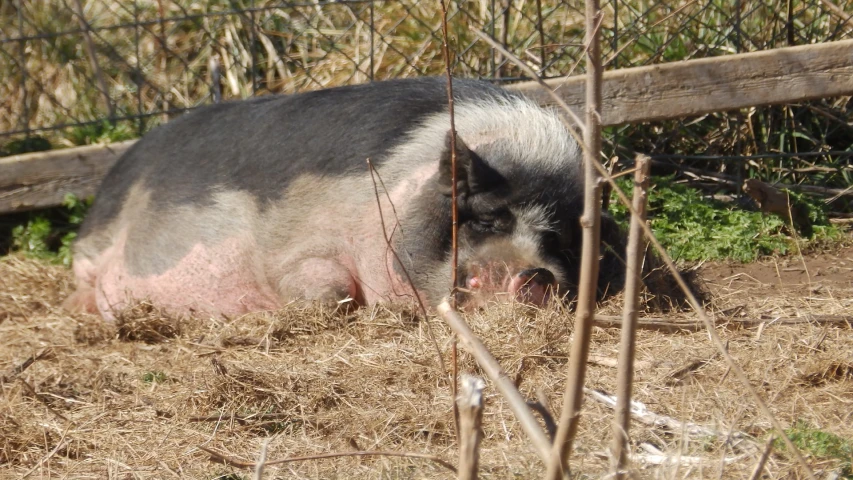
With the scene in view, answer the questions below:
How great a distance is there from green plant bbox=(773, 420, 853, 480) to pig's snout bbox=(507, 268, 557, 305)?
1336 millimetres

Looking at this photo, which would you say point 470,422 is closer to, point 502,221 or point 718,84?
point 502,221

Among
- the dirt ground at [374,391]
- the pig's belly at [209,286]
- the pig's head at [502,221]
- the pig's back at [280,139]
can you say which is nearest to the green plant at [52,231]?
the pig's back at [280,139]

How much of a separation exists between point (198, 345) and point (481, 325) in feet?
3.70

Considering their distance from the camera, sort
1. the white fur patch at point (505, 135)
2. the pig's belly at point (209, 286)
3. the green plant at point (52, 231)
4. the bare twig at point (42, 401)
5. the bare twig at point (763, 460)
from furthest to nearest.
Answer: the green plant at point (52, 231), the pig's belly at point (209, 286), the white fur patch at point (505, 135), the bare twig at point (42, 401), the bare twig at point (763, 460)

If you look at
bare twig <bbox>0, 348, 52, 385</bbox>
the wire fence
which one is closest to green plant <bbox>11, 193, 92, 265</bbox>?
the wire fence

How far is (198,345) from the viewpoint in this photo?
13.1 feet

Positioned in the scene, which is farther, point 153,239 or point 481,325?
point 153,239

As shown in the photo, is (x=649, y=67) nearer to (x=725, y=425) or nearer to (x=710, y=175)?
(x=710, y=175)

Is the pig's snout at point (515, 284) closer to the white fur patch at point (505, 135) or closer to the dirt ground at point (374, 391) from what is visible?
the dirt ground at point (374, 391)

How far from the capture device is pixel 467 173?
4.09 metres

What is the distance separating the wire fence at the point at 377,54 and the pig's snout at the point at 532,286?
56.1 inches

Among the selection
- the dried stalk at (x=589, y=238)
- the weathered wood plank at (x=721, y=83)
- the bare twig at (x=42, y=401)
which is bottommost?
the bare twig at (x=42, y=401)

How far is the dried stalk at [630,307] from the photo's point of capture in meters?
1.76

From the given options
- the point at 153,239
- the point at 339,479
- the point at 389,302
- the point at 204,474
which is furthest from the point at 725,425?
the point at 153,239
